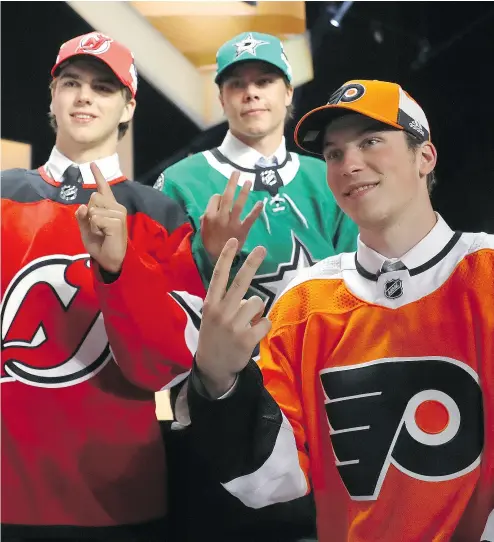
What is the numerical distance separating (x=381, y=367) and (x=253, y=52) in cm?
75

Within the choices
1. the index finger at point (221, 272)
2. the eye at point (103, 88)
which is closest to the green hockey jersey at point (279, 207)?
the eye at point (103, 88)

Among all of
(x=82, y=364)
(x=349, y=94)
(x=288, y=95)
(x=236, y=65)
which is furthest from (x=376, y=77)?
(x=82, y=364)

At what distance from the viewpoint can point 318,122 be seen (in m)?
1.26

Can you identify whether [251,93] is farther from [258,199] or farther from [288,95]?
[258,199]

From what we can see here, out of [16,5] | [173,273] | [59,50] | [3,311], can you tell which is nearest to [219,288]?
[173,273]

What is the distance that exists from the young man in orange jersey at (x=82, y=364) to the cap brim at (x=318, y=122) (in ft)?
0.62

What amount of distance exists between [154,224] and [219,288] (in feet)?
1.76

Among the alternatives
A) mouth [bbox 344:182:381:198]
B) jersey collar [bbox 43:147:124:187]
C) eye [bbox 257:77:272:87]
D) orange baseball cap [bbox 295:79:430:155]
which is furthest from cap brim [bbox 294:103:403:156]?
jersey collar [bbox 43:147:124:187]

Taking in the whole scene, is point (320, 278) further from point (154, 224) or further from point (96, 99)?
point (96, 99)

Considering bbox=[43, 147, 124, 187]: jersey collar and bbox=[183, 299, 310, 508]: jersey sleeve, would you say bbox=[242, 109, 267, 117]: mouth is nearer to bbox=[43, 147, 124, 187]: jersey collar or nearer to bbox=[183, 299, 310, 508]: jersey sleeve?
bbox=[43, 147, 124, 187]: jersey collar

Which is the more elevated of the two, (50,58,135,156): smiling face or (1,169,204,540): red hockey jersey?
(50,58,135,156): smiling face

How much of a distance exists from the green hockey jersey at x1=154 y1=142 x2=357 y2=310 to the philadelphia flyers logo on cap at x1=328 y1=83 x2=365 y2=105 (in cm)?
33

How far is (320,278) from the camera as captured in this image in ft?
4.23

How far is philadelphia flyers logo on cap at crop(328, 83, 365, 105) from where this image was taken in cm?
122
